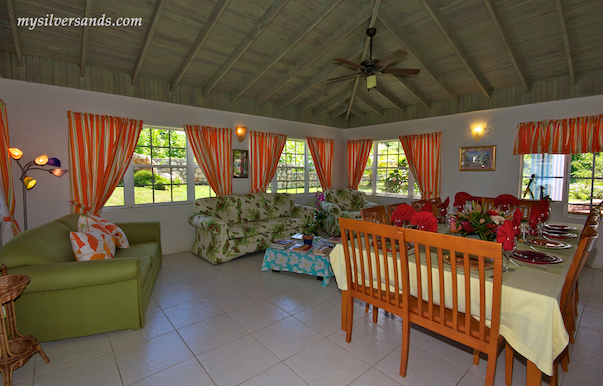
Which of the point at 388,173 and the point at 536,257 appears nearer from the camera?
the point at 536,257

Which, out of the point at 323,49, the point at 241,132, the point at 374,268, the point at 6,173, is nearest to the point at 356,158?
the point at 241,132

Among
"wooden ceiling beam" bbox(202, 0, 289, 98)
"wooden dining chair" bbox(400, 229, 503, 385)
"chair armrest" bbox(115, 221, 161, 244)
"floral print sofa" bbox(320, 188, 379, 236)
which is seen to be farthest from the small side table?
"floral print sofa" bbox(320, 188, 379, 236)

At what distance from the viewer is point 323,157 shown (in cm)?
691

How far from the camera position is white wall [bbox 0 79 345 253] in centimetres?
359

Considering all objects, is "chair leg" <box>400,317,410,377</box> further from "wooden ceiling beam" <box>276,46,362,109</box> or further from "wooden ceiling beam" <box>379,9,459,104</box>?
"wooden ceiling beam" <box>276,46,362,109</box>

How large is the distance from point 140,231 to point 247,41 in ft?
9.56

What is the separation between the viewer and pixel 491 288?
1545mm

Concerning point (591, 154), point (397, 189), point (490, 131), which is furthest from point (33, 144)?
point (591, 154)

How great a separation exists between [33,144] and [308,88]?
4.19 meters

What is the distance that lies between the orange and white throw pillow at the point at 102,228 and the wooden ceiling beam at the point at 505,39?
4957mm

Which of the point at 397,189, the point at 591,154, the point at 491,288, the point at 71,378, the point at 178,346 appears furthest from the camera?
the point at 397,189

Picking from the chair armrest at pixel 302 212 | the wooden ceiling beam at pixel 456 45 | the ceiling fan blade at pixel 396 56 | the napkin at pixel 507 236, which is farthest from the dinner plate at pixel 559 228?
the chair armrest at pixel 302 212

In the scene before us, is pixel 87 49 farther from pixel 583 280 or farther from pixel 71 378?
pixel 583 280

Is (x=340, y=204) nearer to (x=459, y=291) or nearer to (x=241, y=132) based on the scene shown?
(x=241, y=132)
